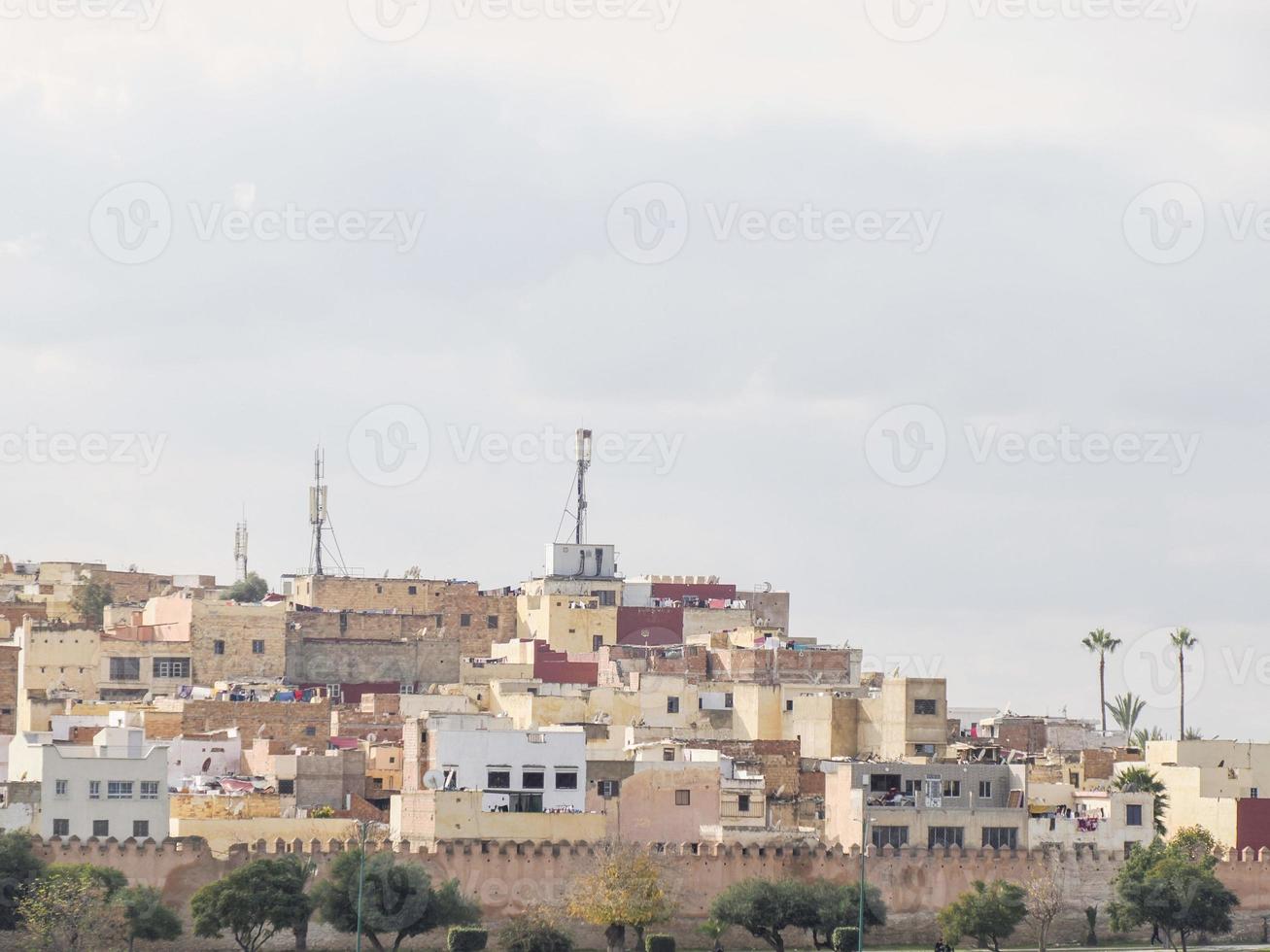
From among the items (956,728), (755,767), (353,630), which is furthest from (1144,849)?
(353,630)

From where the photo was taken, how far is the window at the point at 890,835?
2869 inches

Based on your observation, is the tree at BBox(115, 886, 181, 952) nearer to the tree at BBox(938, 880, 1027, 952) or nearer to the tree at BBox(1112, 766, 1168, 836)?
the tree at BBox(938, 880, 1027, 952)

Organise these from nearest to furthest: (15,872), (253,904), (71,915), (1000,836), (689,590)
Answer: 1. (71,915)
2. (253,904)
3. (15,872)
4. (1000,836)
5. (689,590)

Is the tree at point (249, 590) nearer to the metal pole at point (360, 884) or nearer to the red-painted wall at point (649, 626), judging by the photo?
the red-painted wall at point (649, 626)

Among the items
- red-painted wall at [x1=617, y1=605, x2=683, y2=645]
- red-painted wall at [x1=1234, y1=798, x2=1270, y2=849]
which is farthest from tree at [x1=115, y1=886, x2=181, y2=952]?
red-painted wall at [x1=617, y1=605, x2=683, y2=645]

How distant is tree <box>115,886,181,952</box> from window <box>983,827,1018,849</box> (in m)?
21.8

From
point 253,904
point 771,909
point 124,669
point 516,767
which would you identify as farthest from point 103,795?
point 124,669

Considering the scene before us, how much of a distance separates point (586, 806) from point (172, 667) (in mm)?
29472

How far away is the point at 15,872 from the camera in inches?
2552

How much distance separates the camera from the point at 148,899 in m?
64.7

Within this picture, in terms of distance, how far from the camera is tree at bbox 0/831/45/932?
211 feet

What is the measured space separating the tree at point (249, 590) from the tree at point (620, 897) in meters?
59.4

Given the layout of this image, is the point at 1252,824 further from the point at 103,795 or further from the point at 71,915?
the point at 71,915

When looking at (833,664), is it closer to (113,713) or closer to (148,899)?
(113,713)
